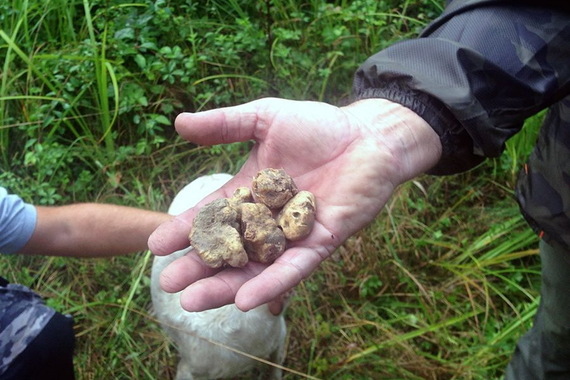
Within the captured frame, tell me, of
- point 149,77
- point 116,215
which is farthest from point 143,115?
point 116,215

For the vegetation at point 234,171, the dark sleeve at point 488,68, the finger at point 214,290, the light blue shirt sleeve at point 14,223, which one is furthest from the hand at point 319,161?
the vegetation at point 234,171

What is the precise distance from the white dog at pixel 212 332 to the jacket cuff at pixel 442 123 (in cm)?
86

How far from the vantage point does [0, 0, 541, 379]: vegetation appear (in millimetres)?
2355

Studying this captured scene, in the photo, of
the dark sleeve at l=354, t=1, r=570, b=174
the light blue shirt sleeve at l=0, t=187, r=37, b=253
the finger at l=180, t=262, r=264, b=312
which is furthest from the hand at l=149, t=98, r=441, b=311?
the light blue shirt sleeve at l=0, t=187, r=37, b=253

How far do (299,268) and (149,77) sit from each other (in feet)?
5.56

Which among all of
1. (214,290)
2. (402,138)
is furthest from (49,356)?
(402,138)

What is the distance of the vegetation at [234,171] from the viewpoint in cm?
236

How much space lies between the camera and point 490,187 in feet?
8.86

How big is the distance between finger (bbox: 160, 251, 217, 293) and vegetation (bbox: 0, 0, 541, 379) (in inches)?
34.2

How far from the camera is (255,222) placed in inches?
61.2

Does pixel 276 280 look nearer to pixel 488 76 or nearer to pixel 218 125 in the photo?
pixel 218 125

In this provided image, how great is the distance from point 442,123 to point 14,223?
1.45 m

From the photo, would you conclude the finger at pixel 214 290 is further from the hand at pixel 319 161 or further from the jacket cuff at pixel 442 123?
the jacket cuff at pixel 442 123

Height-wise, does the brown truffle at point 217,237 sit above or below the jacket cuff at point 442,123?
below
